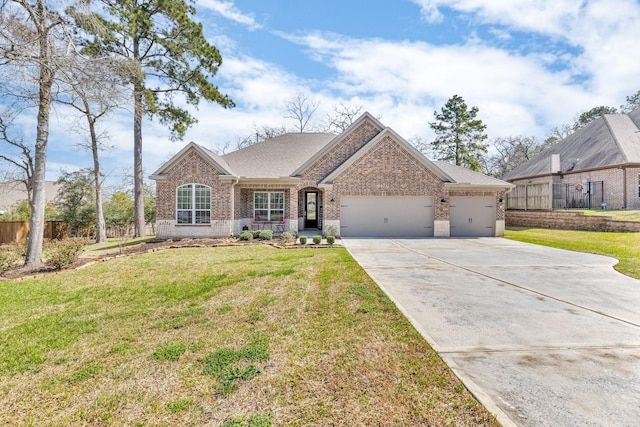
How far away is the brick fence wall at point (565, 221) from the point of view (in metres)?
15.3

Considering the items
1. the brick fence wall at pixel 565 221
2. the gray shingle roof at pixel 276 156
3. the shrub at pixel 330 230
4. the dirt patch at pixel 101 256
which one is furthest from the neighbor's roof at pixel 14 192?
the brick fence wall at pixel 565 221

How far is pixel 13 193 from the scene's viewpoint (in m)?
37.1

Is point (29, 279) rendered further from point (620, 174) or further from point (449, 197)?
point (620, 174)

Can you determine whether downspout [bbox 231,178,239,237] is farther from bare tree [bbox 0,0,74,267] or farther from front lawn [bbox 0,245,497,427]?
front lawn [bbox 0,245,497,427]

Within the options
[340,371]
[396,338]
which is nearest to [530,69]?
[396,338]

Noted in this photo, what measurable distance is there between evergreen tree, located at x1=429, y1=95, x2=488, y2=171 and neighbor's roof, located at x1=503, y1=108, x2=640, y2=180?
5.03m

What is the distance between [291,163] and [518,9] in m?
12.7

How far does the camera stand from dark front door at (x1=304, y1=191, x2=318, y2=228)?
19797mm

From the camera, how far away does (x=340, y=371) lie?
10.6 feet

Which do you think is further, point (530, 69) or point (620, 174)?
point (620, 174)

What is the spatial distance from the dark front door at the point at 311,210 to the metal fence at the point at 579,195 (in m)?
17.9

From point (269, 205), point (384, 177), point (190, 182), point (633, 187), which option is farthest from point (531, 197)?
point (190, 182)

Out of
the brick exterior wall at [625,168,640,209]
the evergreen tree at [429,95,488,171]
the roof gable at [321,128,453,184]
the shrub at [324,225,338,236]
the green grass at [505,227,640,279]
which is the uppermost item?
the evergreen tree at [429,95,488,171]

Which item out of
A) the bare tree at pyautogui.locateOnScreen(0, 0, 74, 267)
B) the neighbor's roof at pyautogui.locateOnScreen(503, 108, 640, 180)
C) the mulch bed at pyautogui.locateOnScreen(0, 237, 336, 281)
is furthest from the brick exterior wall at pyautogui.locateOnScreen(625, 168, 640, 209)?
the bare tree at pyautogui.locateOnScreen(0, 0, 74, 267)
